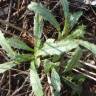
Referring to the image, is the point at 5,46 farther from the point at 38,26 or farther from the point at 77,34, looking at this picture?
the point at 77,34

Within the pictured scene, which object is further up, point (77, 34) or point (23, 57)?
point (77, 34)

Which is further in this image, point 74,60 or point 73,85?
point 73,85

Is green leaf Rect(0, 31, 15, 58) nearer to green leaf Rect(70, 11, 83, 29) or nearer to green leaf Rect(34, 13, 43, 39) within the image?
green leaf Rect(34, 13, 43, 39)

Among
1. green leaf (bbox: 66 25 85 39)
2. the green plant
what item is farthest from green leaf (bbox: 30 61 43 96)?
green leaf (bbox: 66 25 85 39)

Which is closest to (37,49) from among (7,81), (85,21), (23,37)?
(23,37)

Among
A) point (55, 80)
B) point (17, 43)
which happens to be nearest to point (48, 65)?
point (55, 80)

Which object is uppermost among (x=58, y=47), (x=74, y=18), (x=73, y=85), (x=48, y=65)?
(x=74, y=18)

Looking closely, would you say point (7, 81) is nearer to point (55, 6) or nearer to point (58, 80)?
point (58, 80)

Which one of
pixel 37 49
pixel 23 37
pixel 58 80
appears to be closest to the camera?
pixel 58 80
